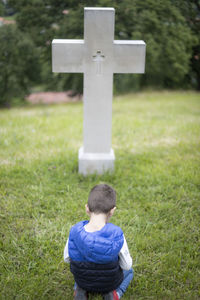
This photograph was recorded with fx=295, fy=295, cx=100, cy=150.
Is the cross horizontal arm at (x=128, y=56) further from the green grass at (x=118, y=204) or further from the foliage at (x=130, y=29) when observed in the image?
the foliage at (x=130, y=29)

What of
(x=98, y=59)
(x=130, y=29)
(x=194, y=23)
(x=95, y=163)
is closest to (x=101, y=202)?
(x=95, y=163)

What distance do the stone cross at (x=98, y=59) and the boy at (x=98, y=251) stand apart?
1612mm

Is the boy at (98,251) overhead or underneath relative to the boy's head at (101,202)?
underneath

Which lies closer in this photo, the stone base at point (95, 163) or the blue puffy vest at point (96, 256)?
the blue puffy vest at point (96, 256)

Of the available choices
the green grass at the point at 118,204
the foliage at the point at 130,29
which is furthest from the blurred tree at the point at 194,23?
the green grass at the point at 118,204

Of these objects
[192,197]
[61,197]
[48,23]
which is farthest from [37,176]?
[48,23]

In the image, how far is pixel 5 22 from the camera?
28.8ft

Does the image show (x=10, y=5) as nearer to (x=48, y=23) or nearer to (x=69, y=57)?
(x=48, y=23)

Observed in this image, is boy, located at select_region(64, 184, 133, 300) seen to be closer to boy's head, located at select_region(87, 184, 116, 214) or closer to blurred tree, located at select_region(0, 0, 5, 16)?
boy's head, located at select_region(87, 184, 116, 214)

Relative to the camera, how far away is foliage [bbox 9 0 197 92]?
6.25m

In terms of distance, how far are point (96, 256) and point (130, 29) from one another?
692 cm

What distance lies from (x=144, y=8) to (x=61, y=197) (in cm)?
521

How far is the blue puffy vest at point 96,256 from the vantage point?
5.85 feet

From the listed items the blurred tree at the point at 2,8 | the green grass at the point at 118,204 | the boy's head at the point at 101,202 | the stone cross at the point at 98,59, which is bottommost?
the green grass at the point at 118,204
